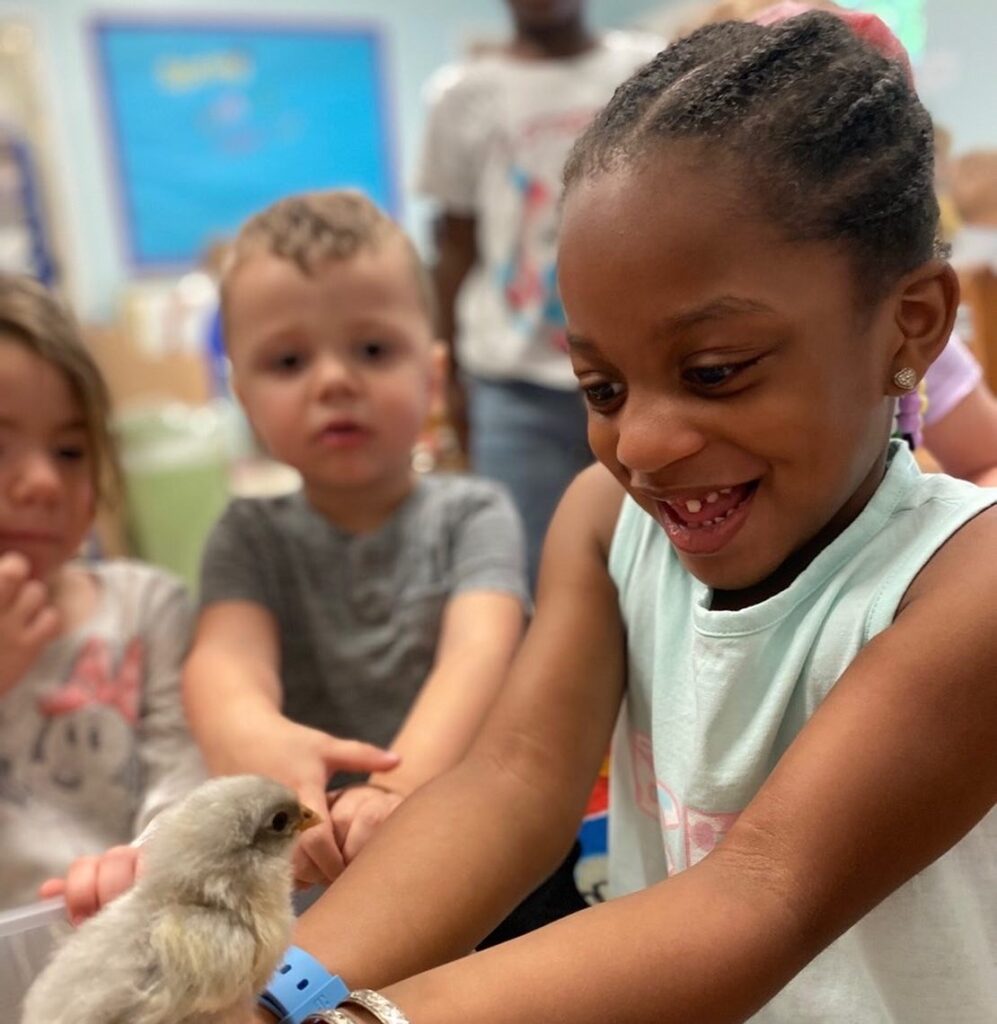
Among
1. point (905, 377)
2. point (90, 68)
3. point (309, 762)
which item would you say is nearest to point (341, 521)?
point (309, 762)

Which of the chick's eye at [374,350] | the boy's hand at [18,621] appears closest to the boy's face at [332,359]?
the chick's eye at [374,350]

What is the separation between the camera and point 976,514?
49 centimetres

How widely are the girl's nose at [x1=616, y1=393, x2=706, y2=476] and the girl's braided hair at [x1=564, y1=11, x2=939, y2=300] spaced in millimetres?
93

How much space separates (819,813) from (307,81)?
12.2 ft

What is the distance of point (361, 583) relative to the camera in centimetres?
91

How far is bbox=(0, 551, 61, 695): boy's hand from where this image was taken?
0.80m

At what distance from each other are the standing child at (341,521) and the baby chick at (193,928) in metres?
0.36

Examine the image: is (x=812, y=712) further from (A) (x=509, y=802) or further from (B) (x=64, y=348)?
(B) (x=64, y=348)

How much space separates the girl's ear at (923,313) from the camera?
49 cm

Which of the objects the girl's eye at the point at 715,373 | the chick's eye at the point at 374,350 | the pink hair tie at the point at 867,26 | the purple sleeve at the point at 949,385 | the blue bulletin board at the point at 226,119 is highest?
the blue bulletin board at the point at 226,119

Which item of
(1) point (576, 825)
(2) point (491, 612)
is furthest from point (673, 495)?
(2) point (491, 612)

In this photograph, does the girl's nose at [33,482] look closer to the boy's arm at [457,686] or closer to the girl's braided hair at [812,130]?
the boy's arm at [457,686]

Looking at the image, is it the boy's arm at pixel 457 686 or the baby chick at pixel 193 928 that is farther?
the boy's arm at pixel 457 686

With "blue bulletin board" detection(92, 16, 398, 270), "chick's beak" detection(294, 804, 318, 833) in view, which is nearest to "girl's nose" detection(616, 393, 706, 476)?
"chick's beak" detection(294, 804, 318, 833)
